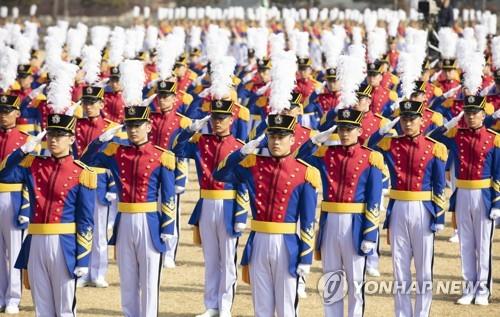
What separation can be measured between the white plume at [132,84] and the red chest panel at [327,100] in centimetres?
456

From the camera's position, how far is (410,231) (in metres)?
11.6

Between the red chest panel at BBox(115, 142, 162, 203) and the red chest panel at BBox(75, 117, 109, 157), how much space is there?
7.16ft

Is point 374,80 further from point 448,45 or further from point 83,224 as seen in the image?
point 83,224

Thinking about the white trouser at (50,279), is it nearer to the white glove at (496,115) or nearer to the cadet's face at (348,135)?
the cadet's face at (348,135)

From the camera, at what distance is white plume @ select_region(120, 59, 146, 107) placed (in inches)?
502

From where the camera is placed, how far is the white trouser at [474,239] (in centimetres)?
1271

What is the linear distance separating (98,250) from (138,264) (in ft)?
7.65

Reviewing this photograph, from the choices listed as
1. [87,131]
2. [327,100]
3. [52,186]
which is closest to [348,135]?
[52,186]

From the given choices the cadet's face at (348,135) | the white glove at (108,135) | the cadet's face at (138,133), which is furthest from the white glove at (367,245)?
the white glove at (108,135)

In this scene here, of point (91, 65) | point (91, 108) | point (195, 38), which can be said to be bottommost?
point (91, 108)

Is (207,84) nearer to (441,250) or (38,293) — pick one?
(441,250)

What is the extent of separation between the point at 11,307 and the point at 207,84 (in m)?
7.26

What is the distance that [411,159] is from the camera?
1167cm

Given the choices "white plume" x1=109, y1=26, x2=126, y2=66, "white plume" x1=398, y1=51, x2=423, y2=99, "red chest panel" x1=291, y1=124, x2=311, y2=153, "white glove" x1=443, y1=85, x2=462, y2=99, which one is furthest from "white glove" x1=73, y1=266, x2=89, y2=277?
"white plume" x1=109, y1=26, x2=126, y2=66
